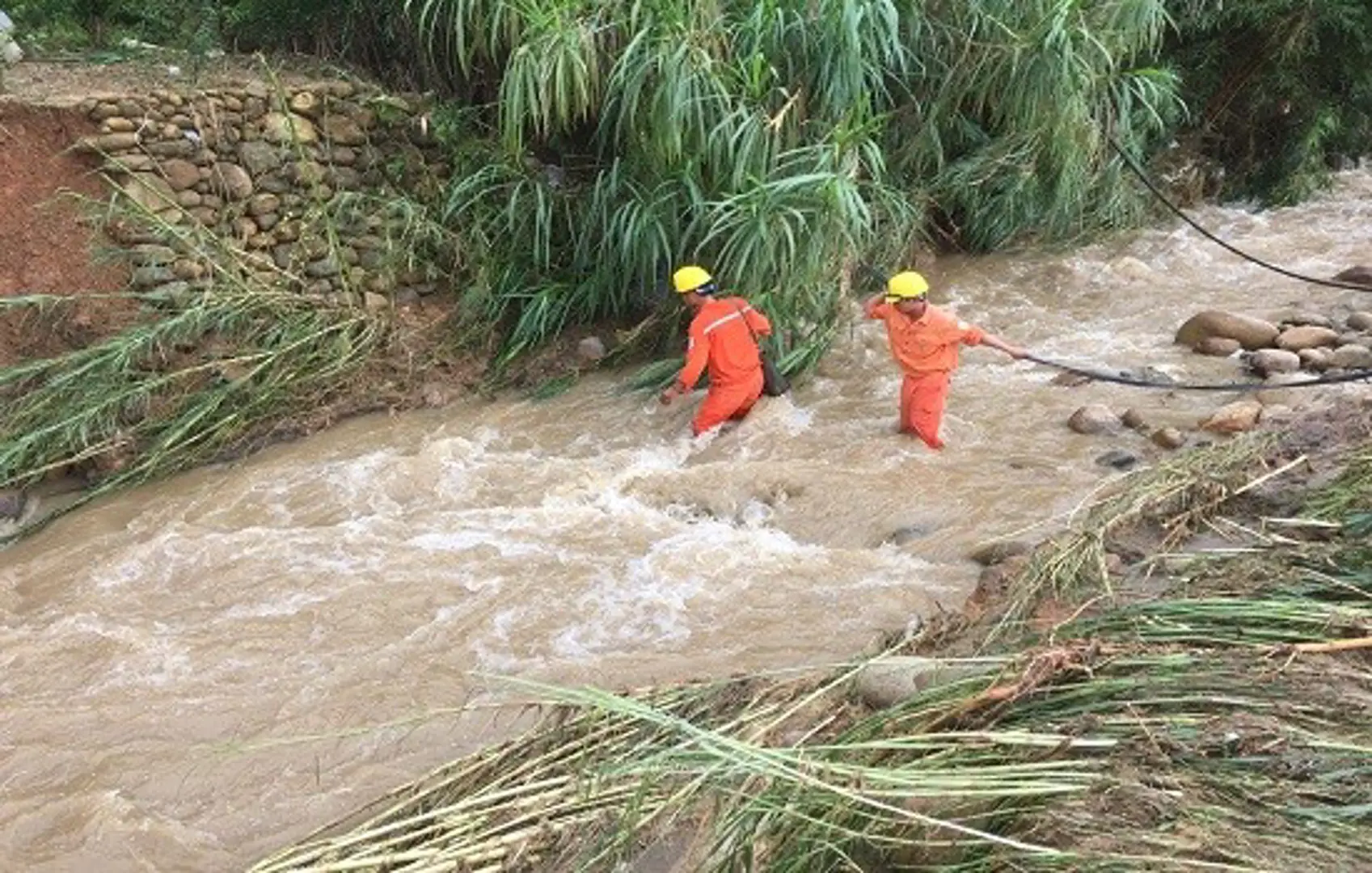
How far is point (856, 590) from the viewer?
410 centimetres

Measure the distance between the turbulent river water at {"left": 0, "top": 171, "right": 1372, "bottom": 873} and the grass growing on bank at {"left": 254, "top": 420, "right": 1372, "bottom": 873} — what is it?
283 millimetres

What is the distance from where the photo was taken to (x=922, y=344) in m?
5.21

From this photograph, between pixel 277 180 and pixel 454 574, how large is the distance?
3120 mm

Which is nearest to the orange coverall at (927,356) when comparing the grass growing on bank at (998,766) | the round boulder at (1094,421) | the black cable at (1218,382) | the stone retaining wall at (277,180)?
the black cable at (1218,382)

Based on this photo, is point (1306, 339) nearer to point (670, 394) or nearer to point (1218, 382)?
point (1218, 382)

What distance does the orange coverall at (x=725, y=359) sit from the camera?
5418 mm

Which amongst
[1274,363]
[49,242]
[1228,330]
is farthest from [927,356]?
[49,242]

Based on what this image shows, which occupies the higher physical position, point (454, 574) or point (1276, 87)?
point (1276, 87)

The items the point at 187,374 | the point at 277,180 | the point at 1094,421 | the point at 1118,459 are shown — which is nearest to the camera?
the point at 1118,459

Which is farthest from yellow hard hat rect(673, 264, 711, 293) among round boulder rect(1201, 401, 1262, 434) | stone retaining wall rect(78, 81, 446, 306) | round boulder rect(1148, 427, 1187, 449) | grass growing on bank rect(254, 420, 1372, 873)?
grass growing on bank rect(254, 420, 1372, 873)

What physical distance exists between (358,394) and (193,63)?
258 centimetres

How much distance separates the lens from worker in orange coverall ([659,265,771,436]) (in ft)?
17.8

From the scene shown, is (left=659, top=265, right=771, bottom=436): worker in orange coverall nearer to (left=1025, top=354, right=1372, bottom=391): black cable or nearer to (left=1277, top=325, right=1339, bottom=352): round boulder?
(left=1025, top=354, right=1372, bottom=391): black cable

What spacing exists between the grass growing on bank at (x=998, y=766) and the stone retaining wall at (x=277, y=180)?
13.4 ft
